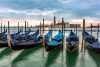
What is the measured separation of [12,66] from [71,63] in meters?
3.22

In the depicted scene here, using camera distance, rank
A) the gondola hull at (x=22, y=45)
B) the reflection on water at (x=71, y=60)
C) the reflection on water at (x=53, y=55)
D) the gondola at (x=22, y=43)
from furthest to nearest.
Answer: the gondola hull at (x=22, y=45) < the gondola at (x=22, y=43) < the reflection on water at (x=53, y=55) < the reflection on water at (x=71, y=60)

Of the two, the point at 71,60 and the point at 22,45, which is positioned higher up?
the point at 22,45

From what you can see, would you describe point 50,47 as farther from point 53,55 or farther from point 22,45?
point 22,45

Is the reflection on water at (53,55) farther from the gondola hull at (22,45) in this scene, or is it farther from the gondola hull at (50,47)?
the gondola hull at (22,45)

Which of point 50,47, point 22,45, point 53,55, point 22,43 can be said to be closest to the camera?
point 50,47

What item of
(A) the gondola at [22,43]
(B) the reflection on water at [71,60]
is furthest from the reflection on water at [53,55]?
(A) the gondola at [22,43]

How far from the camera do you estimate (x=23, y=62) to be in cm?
1291

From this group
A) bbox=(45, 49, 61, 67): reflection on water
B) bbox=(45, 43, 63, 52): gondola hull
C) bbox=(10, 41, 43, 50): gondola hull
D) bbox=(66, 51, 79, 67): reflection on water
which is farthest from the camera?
bbox=(10, 41, 43, 50): gondola hull

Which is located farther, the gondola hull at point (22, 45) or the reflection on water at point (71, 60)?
the gondola hull at point (22, 45)

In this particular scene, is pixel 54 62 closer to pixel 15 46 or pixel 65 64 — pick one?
pixel 65 64

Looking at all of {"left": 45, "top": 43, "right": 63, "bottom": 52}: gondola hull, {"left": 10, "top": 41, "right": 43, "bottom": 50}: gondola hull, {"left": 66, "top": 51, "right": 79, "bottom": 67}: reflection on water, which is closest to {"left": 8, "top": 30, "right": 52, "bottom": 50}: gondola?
{"left": 10, "top": 41, "right": 43, "bottom": 50}: gondola hull

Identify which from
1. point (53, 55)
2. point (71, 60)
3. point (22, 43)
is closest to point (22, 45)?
point (22, 43)

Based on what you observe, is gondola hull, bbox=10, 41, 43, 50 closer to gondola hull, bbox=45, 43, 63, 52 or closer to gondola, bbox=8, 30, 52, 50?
gondola, bbox=8, 30, 52, 50

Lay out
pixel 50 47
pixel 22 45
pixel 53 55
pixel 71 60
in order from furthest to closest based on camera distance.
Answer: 1. pixel 22 45
2. pixel 53 55
3. pixel 50 47
4. pixel 71 60
